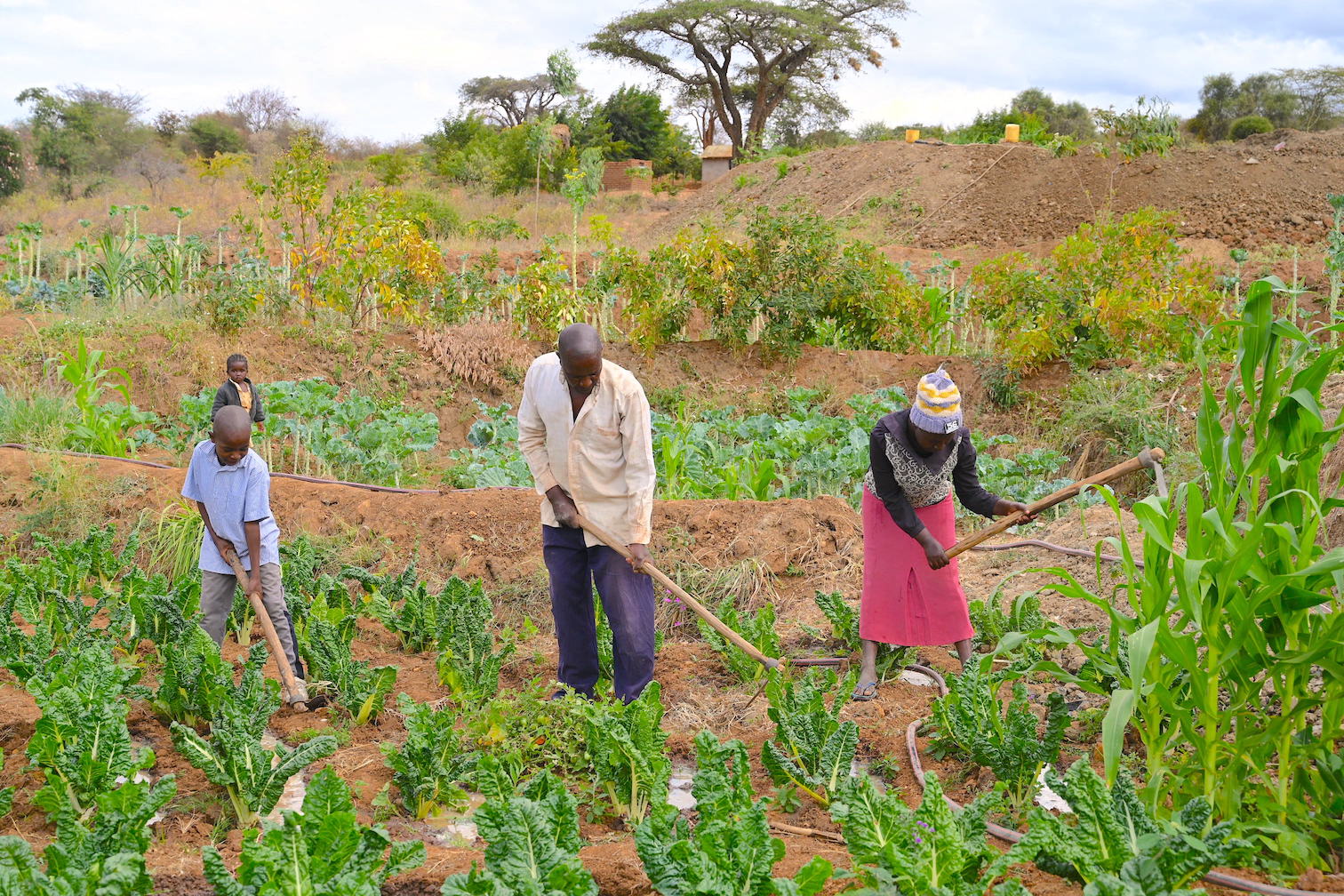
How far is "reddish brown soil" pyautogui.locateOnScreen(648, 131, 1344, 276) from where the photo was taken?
1966 centimetres

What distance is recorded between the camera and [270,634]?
13.8ft

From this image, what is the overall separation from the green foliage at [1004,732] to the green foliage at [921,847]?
2.02 feet

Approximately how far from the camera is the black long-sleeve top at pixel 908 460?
4273mm

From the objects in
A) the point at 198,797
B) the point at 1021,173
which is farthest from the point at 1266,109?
the point at 198,797

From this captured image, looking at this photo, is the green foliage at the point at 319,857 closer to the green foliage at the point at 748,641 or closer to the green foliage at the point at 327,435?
the green foliage at the point at 748,641

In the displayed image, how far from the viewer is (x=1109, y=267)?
1026 cm

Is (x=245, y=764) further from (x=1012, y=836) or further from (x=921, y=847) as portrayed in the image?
(x=1012, y=836)

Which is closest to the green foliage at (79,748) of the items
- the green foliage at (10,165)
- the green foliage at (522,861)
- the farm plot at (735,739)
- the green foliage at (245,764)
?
the farm plot at (735,739)

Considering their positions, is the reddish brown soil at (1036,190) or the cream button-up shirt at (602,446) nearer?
the cream button-up shirt at (602,446)

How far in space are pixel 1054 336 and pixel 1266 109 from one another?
98.4 feet

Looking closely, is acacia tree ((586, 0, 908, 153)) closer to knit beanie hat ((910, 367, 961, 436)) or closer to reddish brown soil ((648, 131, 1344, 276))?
reddish brown soil ((648, 131, 1344, 276))

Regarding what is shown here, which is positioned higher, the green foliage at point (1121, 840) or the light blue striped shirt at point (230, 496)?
the light blue striped shirt at point (230, 496)

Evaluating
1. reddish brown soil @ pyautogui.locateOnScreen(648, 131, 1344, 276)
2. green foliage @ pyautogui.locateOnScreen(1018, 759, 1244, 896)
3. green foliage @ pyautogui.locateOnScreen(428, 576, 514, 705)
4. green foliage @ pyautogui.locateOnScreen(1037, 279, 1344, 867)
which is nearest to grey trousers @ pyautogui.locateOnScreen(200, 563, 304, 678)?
green foliage @ pyautogui.locateOnScreen(428, 576, 514, 705)

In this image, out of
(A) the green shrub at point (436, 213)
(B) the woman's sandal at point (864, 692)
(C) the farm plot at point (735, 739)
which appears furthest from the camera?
(A) the green shrub at point (436, 213)
